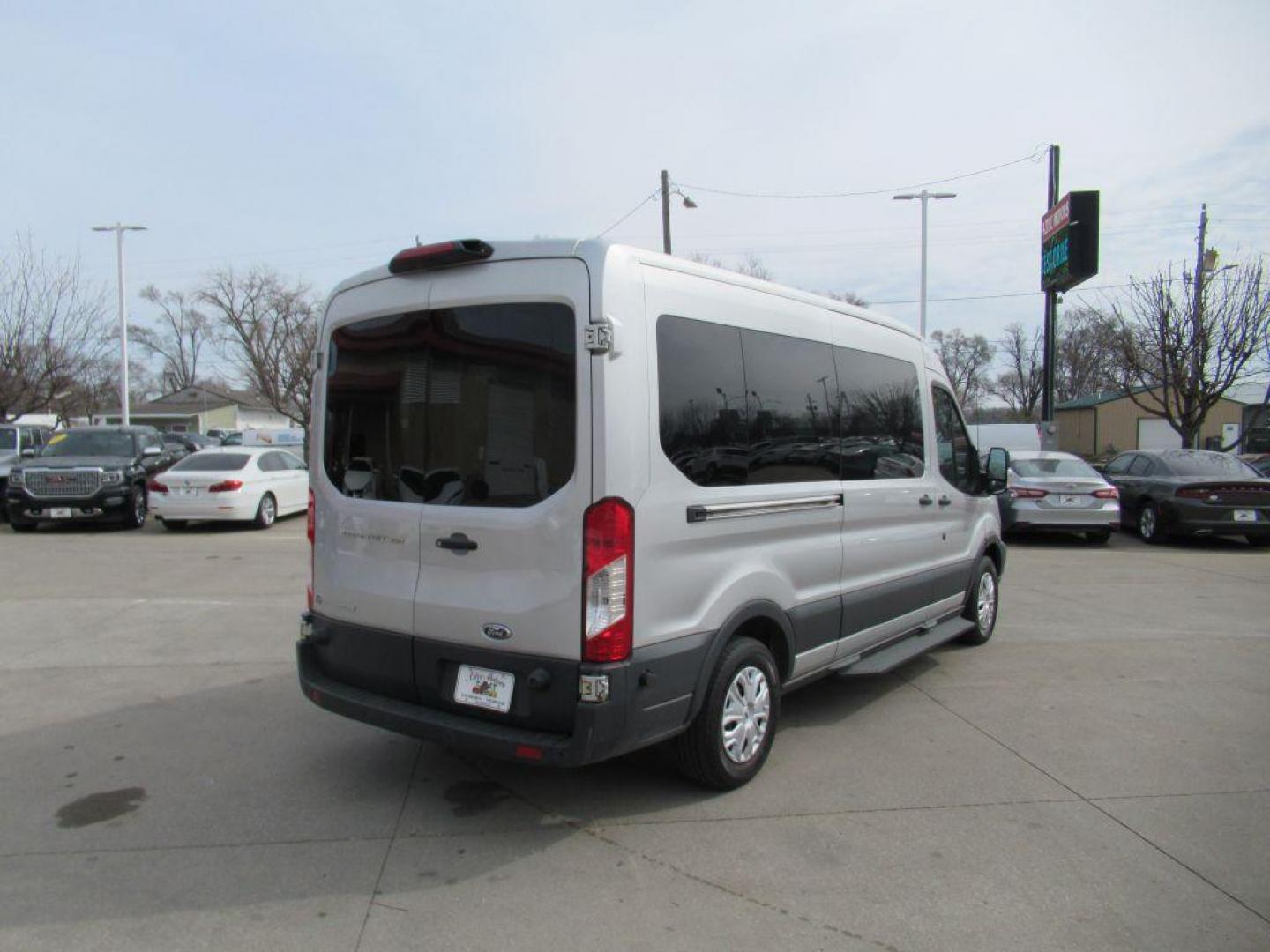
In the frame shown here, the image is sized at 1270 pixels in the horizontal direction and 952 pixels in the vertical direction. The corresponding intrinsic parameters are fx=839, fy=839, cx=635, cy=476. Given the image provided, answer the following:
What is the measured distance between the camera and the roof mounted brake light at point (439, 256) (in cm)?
348

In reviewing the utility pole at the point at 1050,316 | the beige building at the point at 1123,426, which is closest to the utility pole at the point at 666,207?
the utility pole at the point at 1050,316

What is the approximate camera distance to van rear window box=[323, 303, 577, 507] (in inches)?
130

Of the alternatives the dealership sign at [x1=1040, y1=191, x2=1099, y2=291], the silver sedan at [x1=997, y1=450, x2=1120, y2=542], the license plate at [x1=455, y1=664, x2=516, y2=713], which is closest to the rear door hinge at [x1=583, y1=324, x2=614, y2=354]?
the license plate at [x1=455, y1=664, x2=516, y2=713]

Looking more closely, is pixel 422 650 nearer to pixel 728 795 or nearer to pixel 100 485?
pixel 728 795

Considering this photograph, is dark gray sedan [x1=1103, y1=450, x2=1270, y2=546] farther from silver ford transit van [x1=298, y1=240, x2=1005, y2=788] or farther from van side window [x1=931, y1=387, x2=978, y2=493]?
silver ford transit van [x1=298, y1=240, x2=1005, y2=788]

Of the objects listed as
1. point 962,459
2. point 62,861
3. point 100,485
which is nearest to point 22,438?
point 100,485

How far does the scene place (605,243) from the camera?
331cm

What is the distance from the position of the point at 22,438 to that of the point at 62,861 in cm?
1691

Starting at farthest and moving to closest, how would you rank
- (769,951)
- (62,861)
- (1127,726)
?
(1127,726) < (62,861) < (769,951)

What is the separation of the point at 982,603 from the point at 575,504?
4699mm

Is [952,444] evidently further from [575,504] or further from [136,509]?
[136,509]

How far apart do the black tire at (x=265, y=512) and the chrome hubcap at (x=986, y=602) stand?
11780 millimetres

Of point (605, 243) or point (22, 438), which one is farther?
point (22, 438)

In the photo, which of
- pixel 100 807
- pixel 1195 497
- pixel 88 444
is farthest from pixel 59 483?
pixel 1195 497
